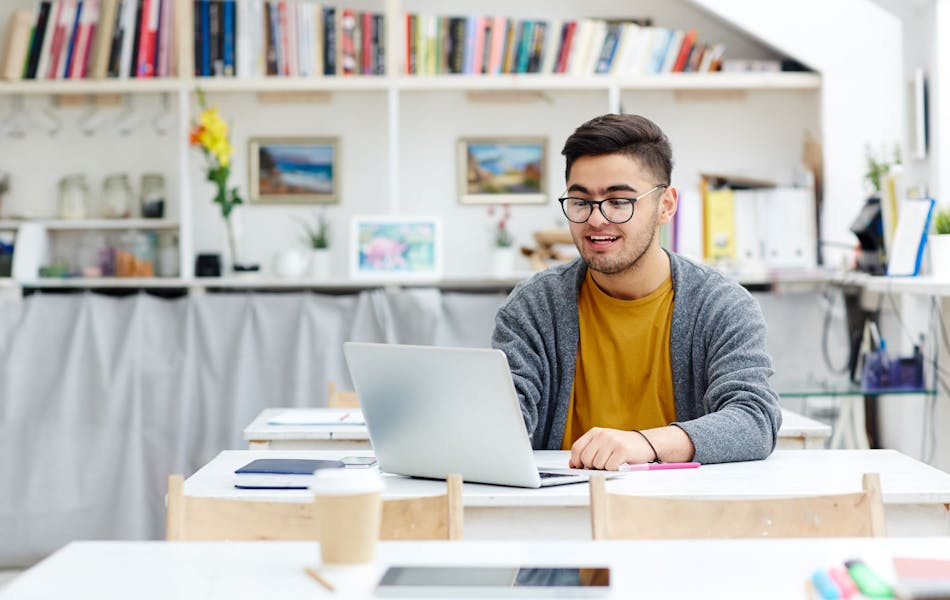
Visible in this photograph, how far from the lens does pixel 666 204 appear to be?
2498 mm

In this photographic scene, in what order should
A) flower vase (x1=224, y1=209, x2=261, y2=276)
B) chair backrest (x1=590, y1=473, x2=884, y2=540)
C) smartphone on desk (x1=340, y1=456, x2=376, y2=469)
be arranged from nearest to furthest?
chair backrest (x1=590, y1=473, x2=884, y2=540)
smartphone on desk (x1=340, y1=456, x2=376, y2=469)
flower vase (x1=224, y1=209, x2=261, y2=276)

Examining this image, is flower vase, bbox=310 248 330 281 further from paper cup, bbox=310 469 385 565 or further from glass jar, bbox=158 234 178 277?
paper cup, bbox=310 469 385 565

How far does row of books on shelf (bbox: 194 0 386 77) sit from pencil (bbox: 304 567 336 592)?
360 centimetres

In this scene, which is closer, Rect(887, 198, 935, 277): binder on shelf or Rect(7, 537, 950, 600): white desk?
Rect(7, 537, 950, 600): white desk

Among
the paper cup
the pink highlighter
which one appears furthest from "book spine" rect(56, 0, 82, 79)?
the paper cup

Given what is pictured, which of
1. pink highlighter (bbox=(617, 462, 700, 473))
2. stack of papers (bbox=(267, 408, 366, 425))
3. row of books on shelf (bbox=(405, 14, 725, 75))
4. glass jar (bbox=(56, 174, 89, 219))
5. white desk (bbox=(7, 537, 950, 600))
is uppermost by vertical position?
row of books on shelf (bbox=(405, 14, 725, 75))

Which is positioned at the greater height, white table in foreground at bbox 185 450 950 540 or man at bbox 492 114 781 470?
man at bbox 492 114 781 470

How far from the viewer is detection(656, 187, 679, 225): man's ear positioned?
2455 mm

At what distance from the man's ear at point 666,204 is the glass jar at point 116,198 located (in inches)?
119

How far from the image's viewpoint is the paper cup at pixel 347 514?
1.27 meters

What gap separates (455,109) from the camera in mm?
5086

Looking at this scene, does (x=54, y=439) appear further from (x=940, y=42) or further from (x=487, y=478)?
(x=940, y=42)

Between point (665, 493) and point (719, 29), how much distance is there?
3.57 meters

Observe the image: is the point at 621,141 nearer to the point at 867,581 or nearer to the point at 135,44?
the point at 867,581
